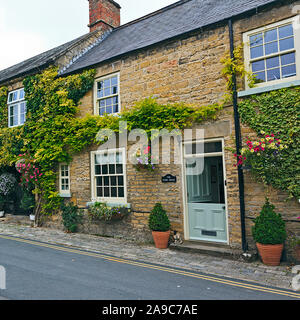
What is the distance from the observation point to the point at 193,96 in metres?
8.12

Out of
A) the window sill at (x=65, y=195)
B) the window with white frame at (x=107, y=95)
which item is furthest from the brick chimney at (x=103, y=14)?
the window sill at (x=65, y=195)

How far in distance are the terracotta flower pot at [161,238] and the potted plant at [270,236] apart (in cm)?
256

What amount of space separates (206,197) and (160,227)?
2089 millimetres

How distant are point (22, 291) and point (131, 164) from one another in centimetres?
515

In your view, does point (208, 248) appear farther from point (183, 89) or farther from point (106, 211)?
point (183, 89)

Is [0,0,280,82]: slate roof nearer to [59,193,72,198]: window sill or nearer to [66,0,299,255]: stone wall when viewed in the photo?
[66,0,299,255]: stone wall

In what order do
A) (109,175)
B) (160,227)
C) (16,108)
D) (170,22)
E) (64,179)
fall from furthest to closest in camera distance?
1. (16,108)
2. (64,179)
3. (170,22)
4. (109,175)
5. (160,227)

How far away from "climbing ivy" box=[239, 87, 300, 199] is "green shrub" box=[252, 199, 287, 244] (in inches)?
26.6

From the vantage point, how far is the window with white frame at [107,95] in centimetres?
993

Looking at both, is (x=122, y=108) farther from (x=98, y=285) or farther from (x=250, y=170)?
(x=98, y=285)

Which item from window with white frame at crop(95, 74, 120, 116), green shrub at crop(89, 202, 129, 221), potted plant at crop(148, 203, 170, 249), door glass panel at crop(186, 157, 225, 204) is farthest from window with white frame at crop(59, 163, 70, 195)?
door glass panel at crop(186, 157, 225, 204)

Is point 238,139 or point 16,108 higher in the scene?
point 16,108

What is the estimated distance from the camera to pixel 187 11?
10.6 metres

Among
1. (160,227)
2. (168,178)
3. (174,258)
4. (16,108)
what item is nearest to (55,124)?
(16,108)
